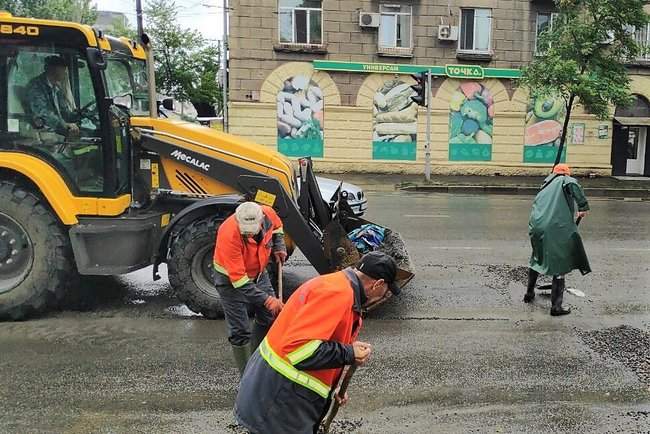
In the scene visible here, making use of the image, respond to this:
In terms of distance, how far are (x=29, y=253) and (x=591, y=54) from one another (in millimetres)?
17843

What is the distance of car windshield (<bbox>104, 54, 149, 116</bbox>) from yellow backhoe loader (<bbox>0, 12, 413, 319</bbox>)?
25 mm

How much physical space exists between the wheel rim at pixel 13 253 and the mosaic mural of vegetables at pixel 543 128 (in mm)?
20782

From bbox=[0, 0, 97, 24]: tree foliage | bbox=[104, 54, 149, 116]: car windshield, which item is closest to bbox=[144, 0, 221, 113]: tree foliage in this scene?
bbox=[0, 0, 97, 24]: tree foliage

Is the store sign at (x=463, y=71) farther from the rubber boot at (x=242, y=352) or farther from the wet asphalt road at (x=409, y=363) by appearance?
the rubber boot at (x=242, y=352)

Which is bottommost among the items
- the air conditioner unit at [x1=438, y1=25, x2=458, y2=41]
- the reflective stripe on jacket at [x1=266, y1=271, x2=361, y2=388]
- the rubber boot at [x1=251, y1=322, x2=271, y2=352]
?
the rubber boot at [x1=251, y1=322, x2=271, y2=352]

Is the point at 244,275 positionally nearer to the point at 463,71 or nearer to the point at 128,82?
the point at 128,82

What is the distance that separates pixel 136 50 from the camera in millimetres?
7129

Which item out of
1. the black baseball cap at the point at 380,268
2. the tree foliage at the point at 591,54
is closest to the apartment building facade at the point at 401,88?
the tree foliage at the point at 591,54

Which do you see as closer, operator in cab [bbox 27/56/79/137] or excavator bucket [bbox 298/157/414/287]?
operator in cab [bbox 27/56/79/137]

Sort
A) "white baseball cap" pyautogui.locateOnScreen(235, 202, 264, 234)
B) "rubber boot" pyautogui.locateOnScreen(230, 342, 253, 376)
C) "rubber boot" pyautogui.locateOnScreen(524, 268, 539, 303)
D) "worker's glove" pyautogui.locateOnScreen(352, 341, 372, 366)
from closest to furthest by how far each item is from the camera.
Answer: "worker's glove" pyautogui.locateOnScreen(352, 341, 372, 366) → "white baseball cap" pyautogui.locateOnScreen(235, 202, 264, 234) → "rubber boot" pyautogui.locateOnScreen(230, 342, 253, 376) → "rubber boot" pyautogui.locateOnScreen(524, 268, 539, 303)

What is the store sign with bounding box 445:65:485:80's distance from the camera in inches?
910

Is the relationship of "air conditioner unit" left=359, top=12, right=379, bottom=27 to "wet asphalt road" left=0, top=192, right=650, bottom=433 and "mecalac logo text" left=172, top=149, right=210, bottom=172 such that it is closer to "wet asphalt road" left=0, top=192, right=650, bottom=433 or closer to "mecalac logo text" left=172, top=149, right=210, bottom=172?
"wet asphalt road" left=0, top=192, right=650, bottom=433

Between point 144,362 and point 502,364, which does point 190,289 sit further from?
point 502,364

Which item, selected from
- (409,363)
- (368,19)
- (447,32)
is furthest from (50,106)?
(447,32)
